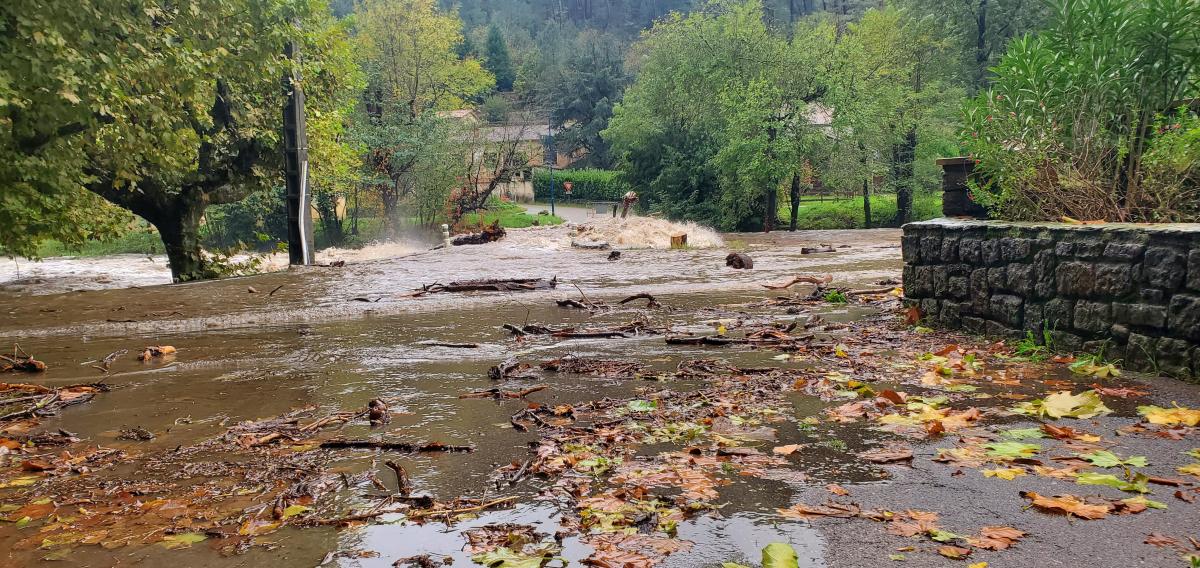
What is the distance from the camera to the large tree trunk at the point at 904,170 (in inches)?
1645

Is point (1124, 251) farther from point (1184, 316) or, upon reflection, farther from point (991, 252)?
point (991, 252)

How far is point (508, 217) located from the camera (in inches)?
2018

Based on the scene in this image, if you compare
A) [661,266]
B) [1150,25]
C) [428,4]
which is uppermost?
[428,4]

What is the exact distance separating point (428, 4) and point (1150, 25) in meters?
51.9

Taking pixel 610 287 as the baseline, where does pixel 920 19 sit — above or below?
above

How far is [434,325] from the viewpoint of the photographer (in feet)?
32.9

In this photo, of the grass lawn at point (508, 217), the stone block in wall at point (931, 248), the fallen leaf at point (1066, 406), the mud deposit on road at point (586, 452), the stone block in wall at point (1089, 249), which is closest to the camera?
the mud deposit on road at point (586, 452)

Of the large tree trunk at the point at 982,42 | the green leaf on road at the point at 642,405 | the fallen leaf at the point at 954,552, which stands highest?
the large tree trunk at the point at 982,42

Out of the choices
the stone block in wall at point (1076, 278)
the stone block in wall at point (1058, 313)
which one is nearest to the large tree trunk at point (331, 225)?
the stone block in wall at point (1058, 313)

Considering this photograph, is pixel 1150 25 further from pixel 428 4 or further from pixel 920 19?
pixel 428 4

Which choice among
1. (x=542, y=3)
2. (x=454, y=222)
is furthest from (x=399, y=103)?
(x=542, y=3)

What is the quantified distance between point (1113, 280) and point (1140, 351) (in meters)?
0.55

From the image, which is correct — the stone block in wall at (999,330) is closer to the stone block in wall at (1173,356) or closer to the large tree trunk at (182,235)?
the stone block in wall at (1173,356)

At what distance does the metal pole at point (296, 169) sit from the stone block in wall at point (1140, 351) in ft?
54.2
